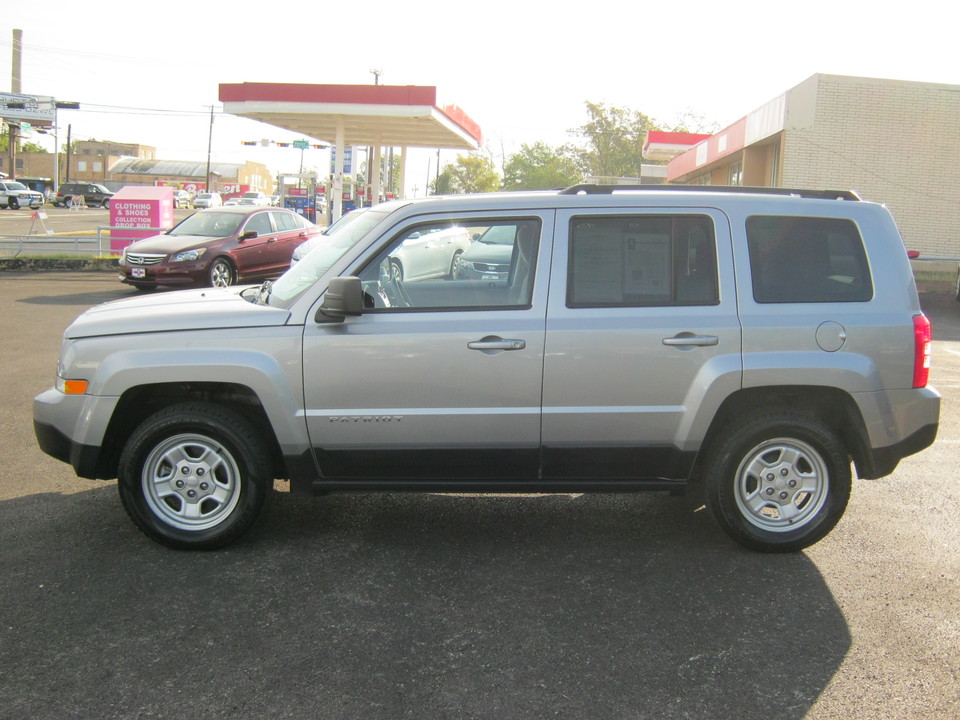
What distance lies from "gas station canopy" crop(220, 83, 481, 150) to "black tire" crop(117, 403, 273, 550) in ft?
71.9

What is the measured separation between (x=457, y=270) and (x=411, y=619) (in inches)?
73.8

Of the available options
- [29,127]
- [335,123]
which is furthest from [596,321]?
[29,127]

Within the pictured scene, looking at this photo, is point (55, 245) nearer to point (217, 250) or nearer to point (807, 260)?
point (217, 250)

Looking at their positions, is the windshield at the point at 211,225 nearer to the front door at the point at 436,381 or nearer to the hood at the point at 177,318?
the hood at the point at 177,318

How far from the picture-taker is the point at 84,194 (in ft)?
212

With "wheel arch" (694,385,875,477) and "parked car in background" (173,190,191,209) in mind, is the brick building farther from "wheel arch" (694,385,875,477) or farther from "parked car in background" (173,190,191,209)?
"wheel arch" (694,385,875,477)

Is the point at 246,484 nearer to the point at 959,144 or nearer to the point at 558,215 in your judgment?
the point at 558,215

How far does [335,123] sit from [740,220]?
85.0ft

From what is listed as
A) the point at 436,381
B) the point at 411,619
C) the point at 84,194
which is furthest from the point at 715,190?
the point at 84,194

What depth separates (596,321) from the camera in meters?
4.63

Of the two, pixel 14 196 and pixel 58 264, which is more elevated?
pixel 14 196

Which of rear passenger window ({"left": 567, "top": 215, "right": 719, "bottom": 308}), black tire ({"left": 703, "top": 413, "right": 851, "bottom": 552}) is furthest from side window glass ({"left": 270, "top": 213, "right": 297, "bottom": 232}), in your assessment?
black tire ({"left": 703, "top": 413, "right": 851, "bottom": 552})

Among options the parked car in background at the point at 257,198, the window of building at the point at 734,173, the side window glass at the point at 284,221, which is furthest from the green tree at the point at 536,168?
the side window glass at the point at 284,221

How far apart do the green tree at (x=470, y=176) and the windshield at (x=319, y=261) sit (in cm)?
6756
